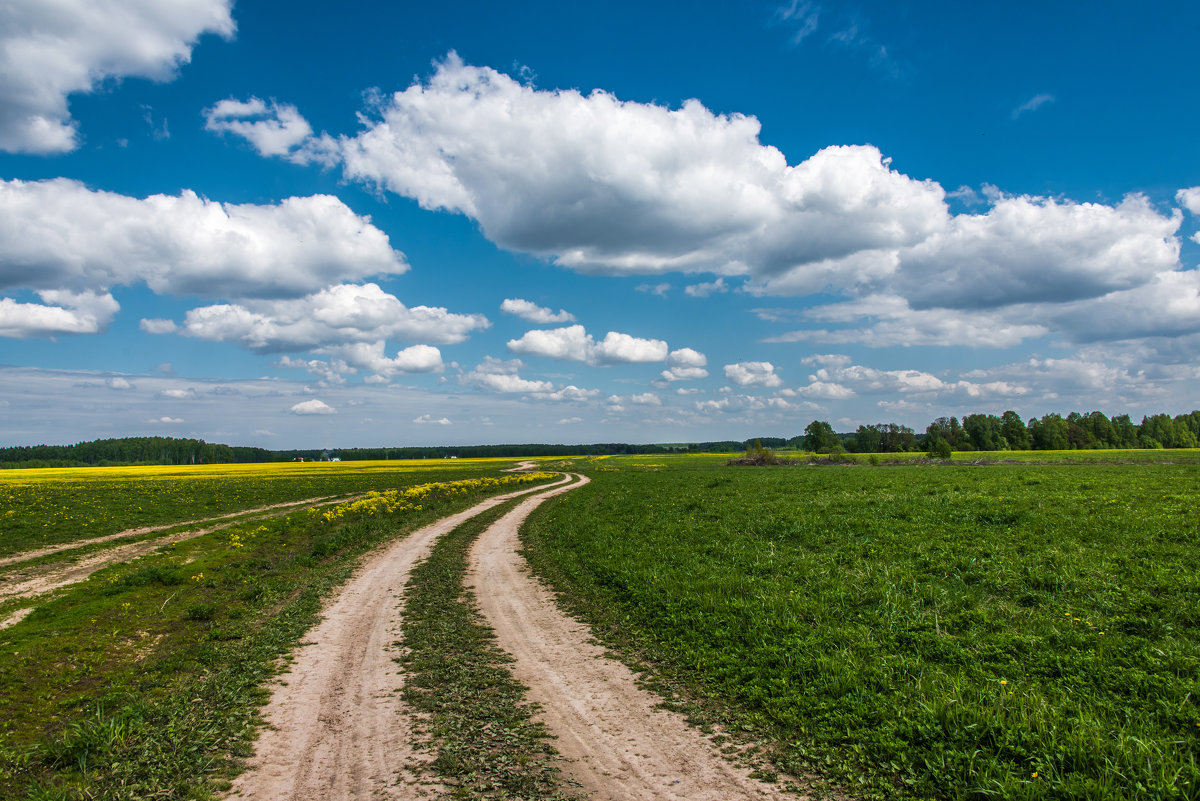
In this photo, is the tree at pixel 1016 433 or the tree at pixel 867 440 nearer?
the tree at pixel 1016 433

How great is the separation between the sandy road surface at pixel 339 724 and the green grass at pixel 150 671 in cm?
38

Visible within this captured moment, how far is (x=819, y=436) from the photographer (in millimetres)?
130375

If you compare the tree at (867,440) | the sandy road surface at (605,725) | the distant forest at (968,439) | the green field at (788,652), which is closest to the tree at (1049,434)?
the distant forest at (968,439)

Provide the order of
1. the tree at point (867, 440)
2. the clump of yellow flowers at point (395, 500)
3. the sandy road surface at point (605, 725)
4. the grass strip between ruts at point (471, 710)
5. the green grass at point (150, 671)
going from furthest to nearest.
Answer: the tree at point (867, 440)
the clump of yellow flowers at point (395, 500)
the green grass at point (150, 671)
the grass strip between ruts at point (471, 710)
the sandy road surface at point (605, 725)

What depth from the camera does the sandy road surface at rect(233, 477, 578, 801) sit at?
5.43 meters

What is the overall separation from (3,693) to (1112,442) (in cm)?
16590

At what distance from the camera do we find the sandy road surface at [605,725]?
5332 mm

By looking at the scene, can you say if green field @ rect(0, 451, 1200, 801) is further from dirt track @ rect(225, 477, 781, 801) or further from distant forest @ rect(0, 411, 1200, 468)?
distant forest @ rect(0, 411, 1200, 468)

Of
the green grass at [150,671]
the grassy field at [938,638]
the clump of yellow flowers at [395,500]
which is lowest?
the clump of yellow flowers at [395,500]

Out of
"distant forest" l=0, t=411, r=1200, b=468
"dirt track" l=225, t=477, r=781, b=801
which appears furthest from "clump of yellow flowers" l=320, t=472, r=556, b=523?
"distant forest" l=0, t=411, r=1200, b=468

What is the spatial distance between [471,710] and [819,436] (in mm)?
135433

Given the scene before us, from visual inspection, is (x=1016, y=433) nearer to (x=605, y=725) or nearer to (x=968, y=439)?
(x=968, y=439)

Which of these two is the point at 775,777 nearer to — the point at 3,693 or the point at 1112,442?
the point at 3,693

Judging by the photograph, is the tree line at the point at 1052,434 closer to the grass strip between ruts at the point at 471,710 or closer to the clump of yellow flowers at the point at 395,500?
the clump of yellow flowers at the point at 395,500
